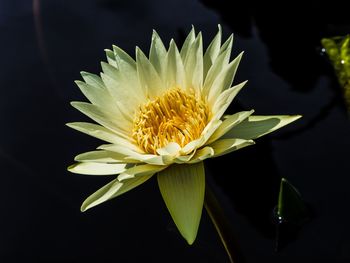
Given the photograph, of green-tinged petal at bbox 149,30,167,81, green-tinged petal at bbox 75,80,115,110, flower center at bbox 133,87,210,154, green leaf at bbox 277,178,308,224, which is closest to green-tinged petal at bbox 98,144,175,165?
flower center at bbox 133,87,210,154

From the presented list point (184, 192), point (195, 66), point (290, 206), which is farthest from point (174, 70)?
point (290, 206)

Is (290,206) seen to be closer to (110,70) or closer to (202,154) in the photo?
(202,154)

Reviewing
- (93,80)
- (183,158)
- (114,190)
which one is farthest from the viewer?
(93,80)

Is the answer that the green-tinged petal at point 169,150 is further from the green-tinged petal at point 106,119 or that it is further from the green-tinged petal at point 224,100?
the green-tinged petal at point 106,119

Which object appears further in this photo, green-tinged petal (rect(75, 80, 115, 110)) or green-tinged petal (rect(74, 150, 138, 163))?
green-tinged petal (rect(75, 80, 115, 110))

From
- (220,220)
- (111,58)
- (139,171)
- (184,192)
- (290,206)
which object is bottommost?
(290,206)

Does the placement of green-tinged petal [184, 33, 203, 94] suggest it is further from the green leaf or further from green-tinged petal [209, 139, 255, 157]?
the green leaf

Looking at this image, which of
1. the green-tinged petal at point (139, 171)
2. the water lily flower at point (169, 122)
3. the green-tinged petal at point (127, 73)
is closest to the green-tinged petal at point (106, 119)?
the water lily flower at point (169, 122)
